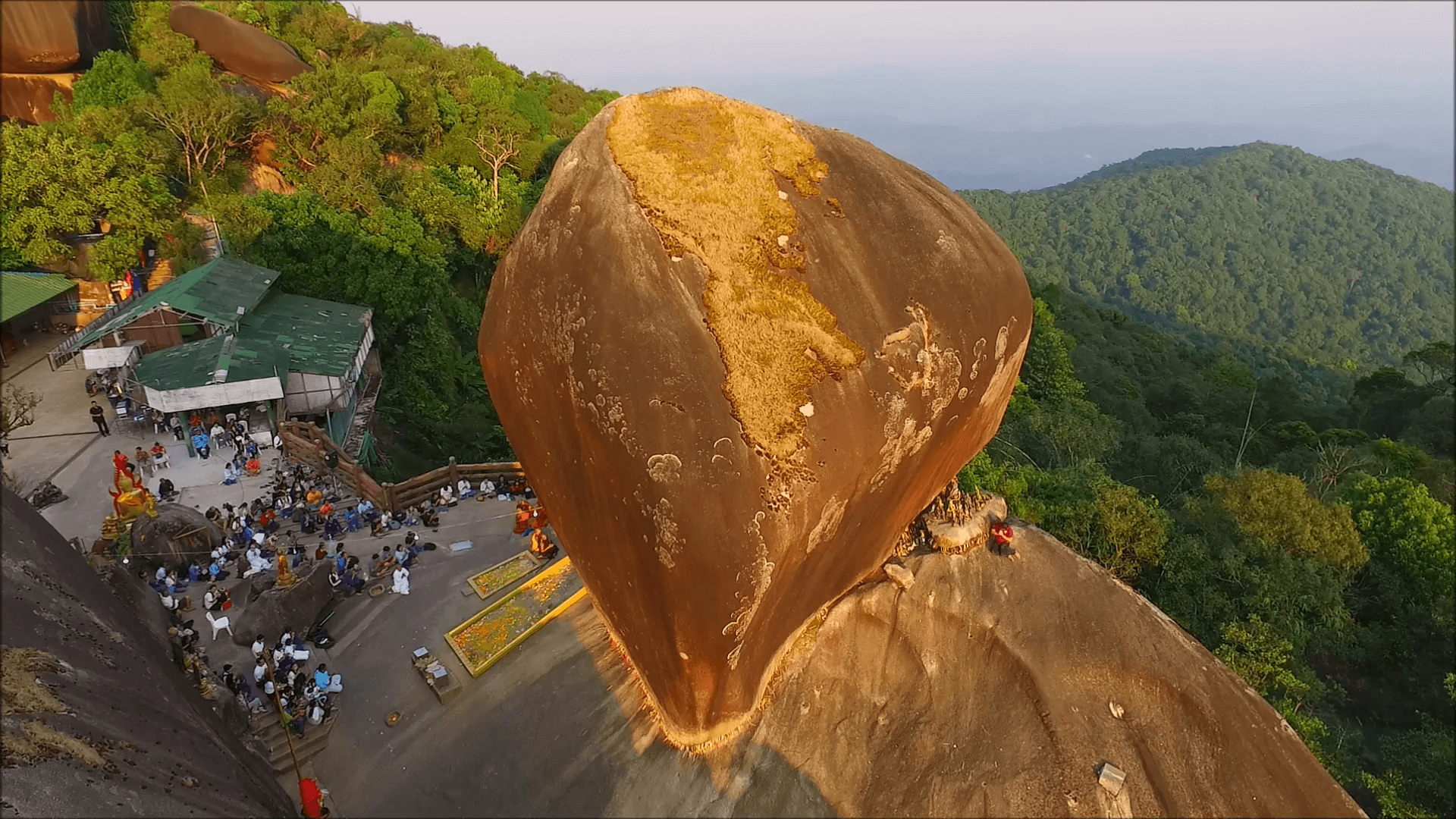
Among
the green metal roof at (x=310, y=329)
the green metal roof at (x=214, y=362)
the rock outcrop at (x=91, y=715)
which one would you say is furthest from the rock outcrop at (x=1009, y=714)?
the green metal roof at (x=310, y=329)

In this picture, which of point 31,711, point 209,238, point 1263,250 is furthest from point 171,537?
point 1263,250

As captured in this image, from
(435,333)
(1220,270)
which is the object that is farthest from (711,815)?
(1220,270)

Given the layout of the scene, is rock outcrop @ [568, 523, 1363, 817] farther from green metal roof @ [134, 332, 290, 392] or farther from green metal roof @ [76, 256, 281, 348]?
green metal roof @ [76, 256, 281, 348]

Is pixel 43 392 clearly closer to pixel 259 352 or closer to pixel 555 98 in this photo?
pixel 259 352

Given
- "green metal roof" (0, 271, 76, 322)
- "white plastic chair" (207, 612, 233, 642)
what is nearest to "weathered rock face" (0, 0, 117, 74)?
"green metal roof" (0, 271, 76, 322)

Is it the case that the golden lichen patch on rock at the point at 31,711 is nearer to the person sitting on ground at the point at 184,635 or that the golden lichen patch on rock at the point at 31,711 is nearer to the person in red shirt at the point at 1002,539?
the person sitting on ground at the point at 184,635

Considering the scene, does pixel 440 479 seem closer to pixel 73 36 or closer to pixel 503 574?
pixel 503 574
